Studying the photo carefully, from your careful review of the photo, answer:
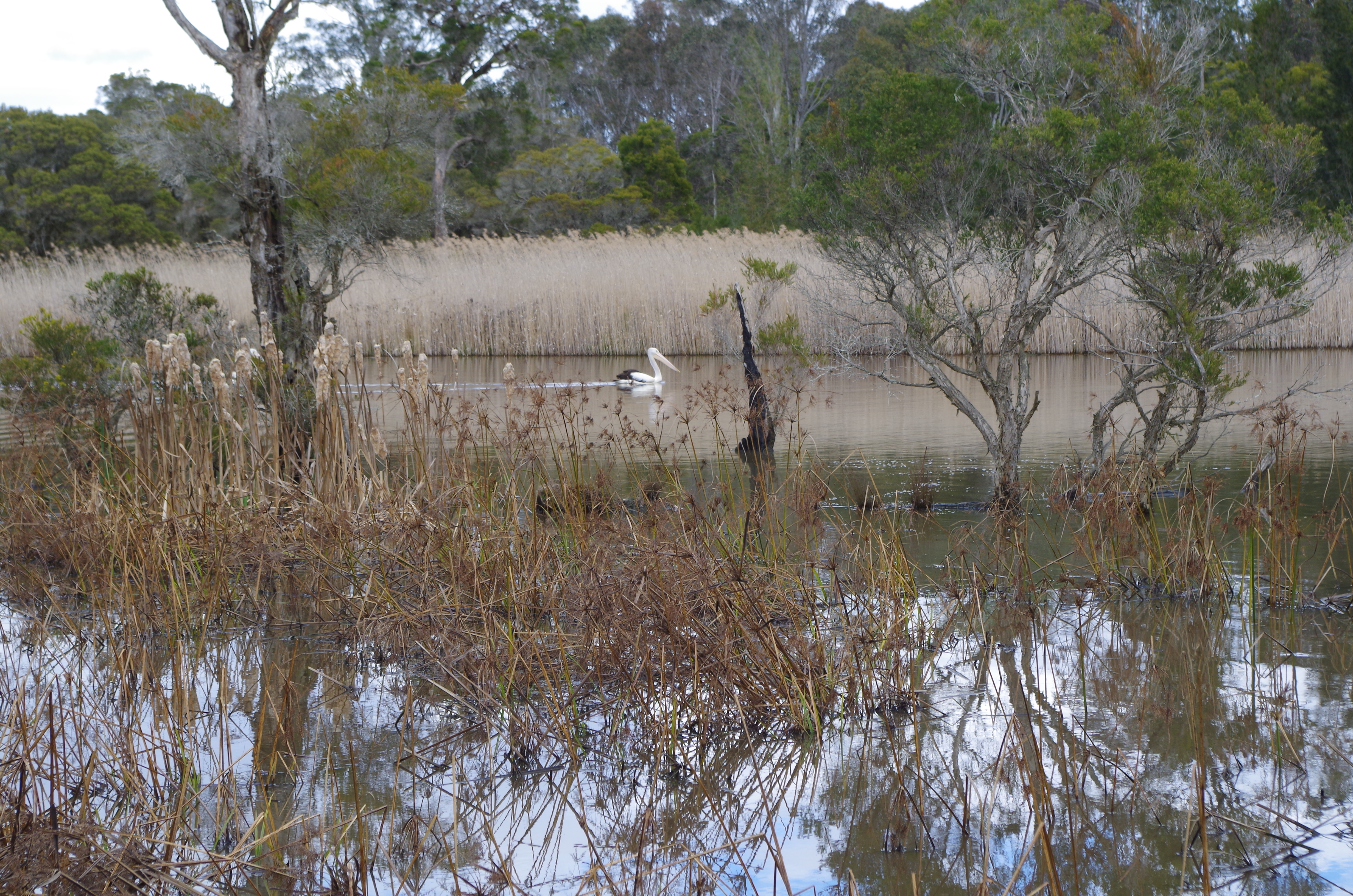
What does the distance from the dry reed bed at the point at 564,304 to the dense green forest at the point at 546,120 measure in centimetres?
165

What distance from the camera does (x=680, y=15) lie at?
3600 centimetres

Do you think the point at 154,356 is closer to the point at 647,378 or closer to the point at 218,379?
the point at 218,379

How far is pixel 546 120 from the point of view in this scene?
2775cm

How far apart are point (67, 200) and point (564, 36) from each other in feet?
38.5

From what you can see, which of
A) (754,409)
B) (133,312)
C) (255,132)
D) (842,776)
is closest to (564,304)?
(133,312)

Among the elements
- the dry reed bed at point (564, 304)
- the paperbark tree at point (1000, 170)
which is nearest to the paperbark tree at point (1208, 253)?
the paperbark tree at point (1000, 170)

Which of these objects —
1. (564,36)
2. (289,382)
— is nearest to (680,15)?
(564,36)

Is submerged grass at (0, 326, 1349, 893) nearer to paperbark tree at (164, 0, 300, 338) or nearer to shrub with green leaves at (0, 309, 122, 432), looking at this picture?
shrub with green leaves at (0, 309, 122, 432)

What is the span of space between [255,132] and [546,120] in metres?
22.6

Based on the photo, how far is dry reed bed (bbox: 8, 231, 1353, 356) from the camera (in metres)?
12.3

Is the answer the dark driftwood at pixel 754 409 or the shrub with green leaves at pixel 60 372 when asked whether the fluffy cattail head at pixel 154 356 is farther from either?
the dark driftwood at pixel 754 409

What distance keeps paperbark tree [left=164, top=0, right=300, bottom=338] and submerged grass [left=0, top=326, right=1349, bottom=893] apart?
6.42 ft

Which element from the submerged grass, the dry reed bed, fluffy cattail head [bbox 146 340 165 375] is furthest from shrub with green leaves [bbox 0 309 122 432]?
the dry reed bed

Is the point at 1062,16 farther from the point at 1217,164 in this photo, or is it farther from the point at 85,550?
the point at 85,550
